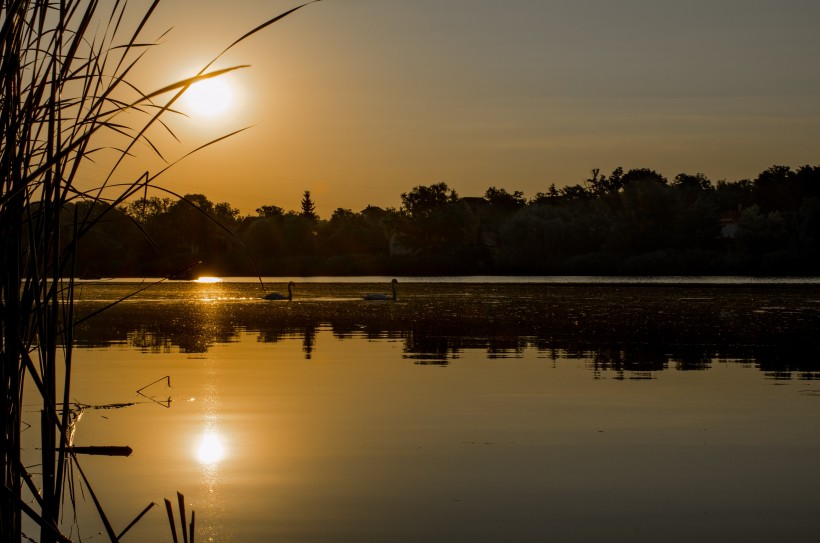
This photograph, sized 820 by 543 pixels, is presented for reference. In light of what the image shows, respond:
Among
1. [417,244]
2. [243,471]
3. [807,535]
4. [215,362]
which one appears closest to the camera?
[807,535]

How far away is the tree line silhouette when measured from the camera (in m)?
81.1

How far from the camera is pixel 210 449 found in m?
8.42

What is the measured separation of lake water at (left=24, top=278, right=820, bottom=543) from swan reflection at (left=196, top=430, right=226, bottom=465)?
4cm

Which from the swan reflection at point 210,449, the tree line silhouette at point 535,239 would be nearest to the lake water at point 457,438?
the swan reflection at point 210,449

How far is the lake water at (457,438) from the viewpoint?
6352 millimetres

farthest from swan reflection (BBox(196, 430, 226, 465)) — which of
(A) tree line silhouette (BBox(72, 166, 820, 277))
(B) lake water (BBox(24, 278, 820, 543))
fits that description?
(A) tree line silhouette (BBox(72, 166, 820, 277))

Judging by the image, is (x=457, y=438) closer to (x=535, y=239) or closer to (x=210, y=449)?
(x=210, y=449)

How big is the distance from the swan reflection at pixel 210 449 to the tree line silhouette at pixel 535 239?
6050 cm

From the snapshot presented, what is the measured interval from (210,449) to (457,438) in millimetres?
1957

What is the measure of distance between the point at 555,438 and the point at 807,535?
3.01m

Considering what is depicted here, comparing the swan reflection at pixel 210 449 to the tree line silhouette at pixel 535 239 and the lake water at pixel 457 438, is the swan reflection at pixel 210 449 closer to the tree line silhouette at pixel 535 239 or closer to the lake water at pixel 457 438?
the lake water at pixel 457 438

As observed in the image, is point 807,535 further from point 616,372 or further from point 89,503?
point 616,372

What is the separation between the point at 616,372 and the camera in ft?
45.5

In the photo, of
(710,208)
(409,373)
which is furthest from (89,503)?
(710,208)
